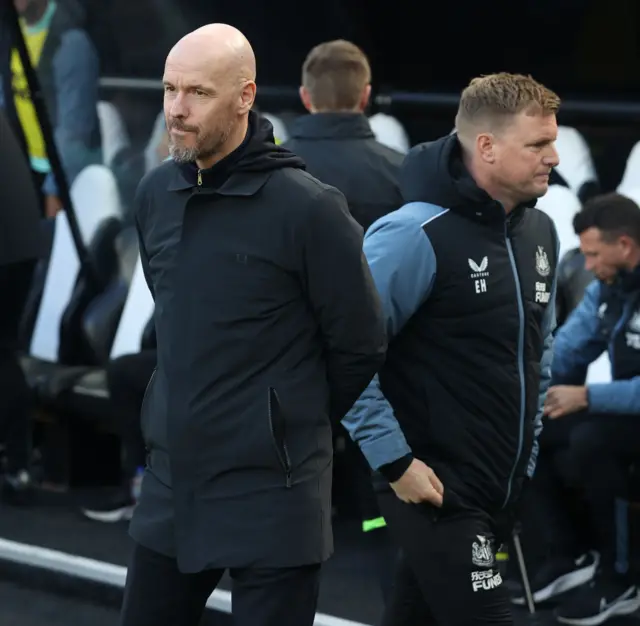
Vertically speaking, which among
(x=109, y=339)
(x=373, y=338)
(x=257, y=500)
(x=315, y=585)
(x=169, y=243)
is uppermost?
(x=169, y=243)

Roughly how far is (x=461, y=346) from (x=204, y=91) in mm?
786

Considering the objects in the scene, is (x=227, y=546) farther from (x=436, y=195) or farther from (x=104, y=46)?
(x=104, y=46)

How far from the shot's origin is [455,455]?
3.06 m

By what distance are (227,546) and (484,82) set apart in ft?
3.65

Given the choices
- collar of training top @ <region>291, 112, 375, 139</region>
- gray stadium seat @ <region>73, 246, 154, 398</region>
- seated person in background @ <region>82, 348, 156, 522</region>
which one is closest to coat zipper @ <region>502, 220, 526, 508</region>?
collar of training top @ <region>291, 112, 375, 139</region>

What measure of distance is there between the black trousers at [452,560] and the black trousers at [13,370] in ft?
8.26

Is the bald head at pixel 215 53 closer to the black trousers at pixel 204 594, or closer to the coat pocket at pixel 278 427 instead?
the coat pocket at pixel 278 427

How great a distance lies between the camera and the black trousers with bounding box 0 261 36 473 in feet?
17.5

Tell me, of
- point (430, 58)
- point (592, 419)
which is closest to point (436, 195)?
point (592, 419)

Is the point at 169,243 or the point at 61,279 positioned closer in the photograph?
the point at 169,243

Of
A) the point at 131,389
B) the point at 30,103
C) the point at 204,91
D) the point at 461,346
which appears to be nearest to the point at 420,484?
the point at 461,346

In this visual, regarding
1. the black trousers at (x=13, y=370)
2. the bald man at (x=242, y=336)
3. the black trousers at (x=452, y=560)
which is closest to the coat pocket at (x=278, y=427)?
the bald man at (x=242, y=336)

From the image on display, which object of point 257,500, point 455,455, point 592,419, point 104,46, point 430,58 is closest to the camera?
point 257,500

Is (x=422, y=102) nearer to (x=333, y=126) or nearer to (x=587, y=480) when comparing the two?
(x=333, y=126)
